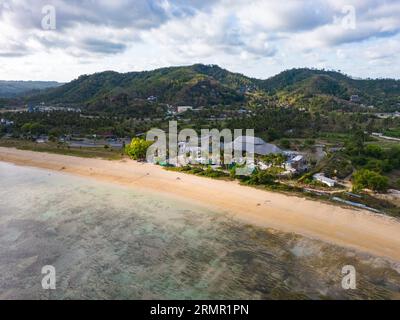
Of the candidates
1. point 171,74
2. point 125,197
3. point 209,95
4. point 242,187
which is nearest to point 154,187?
point 125,197

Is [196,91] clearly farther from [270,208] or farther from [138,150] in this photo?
[270,208]

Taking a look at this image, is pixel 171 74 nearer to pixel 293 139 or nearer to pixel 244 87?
pixel 244 87

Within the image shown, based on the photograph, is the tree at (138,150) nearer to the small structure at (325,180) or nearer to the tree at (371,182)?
the small structure at (325,180)

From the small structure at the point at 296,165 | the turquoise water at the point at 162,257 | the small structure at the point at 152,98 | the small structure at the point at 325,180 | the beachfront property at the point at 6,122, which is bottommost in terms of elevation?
the turquoise water at the point at 162,257

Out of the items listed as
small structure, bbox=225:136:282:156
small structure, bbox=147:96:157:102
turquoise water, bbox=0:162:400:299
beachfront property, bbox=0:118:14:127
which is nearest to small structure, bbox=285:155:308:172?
small structure, bbox=225:136:282:156

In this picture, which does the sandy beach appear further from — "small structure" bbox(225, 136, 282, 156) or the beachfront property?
the beachfront property

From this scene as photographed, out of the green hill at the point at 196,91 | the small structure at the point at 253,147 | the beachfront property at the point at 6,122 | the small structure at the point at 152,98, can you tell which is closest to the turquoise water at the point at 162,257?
the small structure at the point at 253,147

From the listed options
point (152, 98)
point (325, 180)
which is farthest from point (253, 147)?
point (152, 98)
